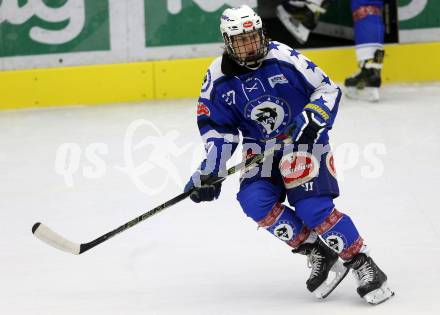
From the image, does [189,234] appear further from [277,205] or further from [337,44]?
[337,44]

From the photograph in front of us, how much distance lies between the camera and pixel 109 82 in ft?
22.3

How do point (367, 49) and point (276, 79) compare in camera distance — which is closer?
point (276, 79)

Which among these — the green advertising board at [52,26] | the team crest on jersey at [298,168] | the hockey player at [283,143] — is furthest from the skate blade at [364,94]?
the team crest on jersey at [298,168]

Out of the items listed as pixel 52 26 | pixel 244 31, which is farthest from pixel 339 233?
pixel 52 26

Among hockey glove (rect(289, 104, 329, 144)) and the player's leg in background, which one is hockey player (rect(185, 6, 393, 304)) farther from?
the player's leg in background

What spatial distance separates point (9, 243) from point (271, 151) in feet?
4.49

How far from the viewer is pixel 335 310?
358cm

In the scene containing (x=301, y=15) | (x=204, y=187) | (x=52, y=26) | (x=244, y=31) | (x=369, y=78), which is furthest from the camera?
(x=301, y=15)

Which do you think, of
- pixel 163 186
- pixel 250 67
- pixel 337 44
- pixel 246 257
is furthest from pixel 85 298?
pixel 337 44

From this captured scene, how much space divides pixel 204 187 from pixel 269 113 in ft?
1.11

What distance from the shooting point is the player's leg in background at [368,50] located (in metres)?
6.61

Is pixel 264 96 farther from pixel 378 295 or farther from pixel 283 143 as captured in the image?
pixel 378 295

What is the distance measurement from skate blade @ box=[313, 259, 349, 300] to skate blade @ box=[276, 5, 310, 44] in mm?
3475

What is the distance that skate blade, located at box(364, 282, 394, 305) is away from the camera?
141 inches
